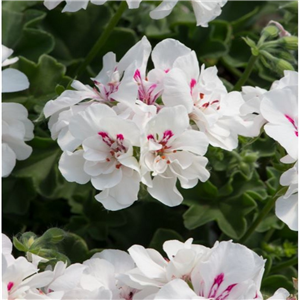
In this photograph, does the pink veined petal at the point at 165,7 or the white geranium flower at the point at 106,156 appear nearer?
the white geranium flower at the point at 106,156

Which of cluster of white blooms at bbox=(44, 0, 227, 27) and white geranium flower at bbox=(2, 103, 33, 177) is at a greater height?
cluster of white blooms at bbox=(44, 0, 227, 27)

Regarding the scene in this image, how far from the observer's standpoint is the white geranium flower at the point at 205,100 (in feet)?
4.79


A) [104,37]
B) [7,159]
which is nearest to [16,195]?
[7,159]

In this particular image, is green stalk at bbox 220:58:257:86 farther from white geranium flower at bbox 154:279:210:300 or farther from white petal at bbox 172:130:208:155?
white geranium flower at bbox 154:279:210:300

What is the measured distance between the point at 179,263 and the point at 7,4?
1178mm

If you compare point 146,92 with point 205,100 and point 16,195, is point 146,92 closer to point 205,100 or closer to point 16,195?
point 205,100

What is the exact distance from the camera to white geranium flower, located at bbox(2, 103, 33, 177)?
5.51 ft

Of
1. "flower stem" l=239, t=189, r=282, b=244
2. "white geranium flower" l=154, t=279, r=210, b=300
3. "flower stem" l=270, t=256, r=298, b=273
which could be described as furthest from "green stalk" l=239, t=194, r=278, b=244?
"white geranium flower" l=154, t=279, r=210, b=300

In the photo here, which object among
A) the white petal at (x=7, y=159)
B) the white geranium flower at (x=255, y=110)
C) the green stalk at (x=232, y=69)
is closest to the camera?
the white geranium flower at (x=255, y=110)

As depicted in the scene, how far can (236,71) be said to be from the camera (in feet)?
7.89

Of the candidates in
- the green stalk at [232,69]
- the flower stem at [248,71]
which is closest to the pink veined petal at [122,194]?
the flower stem at [248,71]

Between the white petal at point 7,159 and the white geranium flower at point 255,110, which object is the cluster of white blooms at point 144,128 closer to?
the white geranium flower at point 255,110

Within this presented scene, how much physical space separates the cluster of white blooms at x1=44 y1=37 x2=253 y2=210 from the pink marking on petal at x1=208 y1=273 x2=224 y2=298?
0.73ft

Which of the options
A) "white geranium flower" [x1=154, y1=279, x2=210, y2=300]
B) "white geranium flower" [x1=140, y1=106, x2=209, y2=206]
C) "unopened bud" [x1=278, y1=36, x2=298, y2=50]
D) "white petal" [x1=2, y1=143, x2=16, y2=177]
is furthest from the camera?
"unopened bud" [x1=278, y1=36, x2=298, y2=50]
